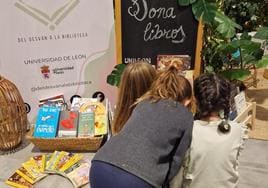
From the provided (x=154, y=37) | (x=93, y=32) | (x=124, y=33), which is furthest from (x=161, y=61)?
(x=93, y=32)

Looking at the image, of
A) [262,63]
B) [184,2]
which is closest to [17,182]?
[184,2]

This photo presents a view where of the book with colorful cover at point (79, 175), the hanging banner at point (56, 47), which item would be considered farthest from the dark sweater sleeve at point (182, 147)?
the hanging banner at point (56, 47)

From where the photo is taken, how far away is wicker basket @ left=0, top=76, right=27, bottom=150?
98.3 inches

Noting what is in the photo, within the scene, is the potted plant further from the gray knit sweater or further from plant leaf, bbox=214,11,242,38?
the gray knit sweater

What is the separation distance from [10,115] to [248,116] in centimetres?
182

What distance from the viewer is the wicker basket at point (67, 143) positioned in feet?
8.18

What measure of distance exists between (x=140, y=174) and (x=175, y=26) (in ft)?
4.60

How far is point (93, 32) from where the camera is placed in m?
2.68

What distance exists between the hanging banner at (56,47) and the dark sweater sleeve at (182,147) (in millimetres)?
1306

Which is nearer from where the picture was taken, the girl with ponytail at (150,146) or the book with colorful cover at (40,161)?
the girl with ponytail at (150,146)

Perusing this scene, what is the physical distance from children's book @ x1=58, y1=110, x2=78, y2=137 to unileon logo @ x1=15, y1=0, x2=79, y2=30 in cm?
66

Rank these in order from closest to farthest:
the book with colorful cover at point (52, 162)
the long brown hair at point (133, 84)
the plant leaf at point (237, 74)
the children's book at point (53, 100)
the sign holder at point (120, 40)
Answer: the long brown hair at point (133, 84)
the book with colorful cover at point (52, 162)
the sign holder at point (120, 40)
the plant leaf at point (237, 74)
the children's book at point (53, 100)

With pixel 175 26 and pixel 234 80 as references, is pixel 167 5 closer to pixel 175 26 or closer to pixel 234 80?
pixel 175 26

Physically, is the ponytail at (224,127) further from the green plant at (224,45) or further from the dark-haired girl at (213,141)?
the green plant at (224,45)
